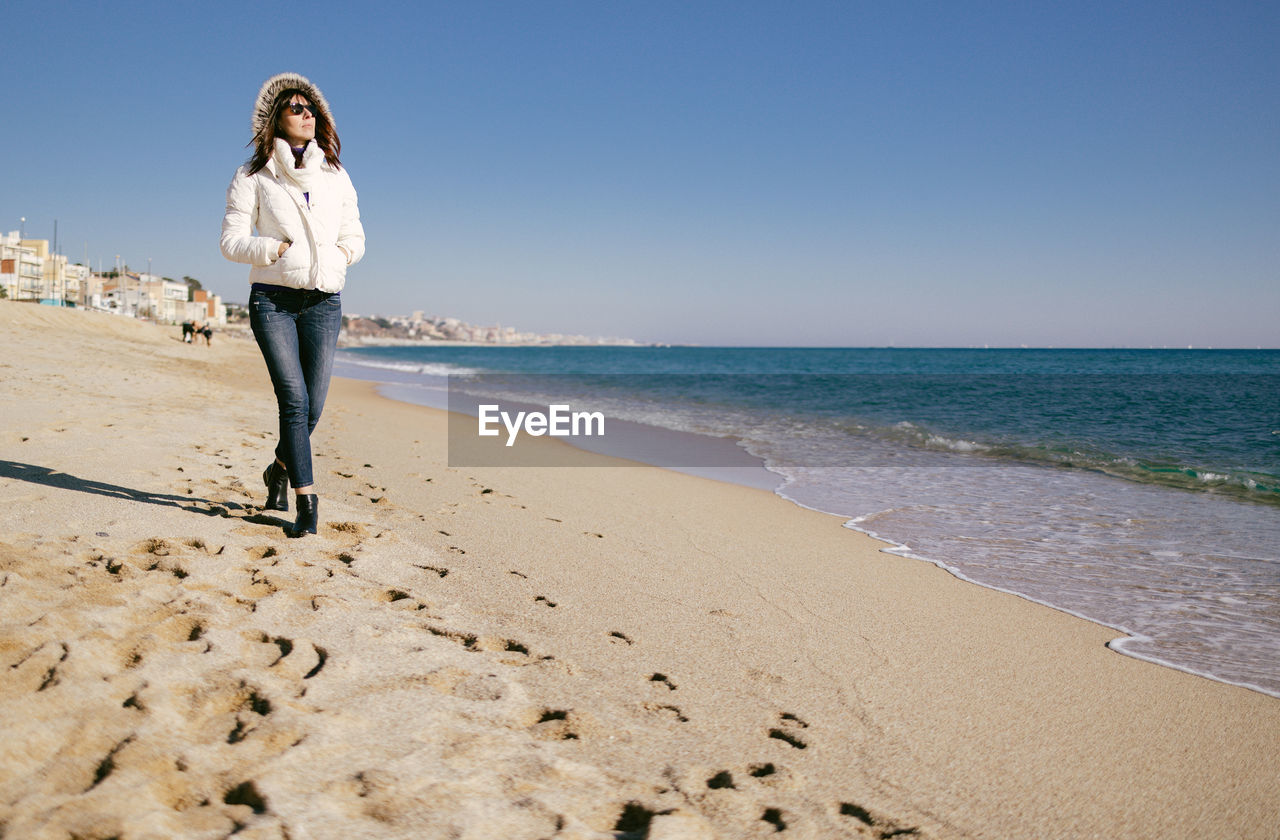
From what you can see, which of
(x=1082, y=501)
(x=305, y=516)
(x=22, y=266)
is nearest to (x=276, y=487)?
(x=305, y=516)

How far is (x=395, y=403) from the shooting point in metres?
14.3

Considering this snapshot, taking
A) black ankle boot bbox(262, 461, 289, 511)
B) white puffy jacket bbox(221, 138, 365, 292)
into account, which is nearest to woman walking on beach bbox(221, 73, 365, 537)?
white puffy jacket bbox(221, 138, 365, 292)

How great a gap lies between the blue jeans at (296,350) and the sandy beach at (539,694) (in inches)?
17.1

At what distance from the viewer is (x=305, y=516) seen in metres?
3.29

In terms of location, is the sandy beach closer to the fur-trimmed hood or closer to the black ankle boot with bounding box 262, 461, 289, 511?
the black ankle boot with bounding box 262, 461, 289, 511

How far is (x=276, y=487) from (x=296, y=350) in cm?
87

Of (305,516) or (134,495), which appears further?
(134,495)

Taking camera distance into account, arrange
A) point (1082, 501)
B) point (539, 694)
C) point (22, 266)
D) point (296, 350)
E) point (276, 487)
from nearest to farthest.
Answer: point (539, 694)
point (296, 350)
point (276, 487)
point (1082, 501)
point (22, 266)

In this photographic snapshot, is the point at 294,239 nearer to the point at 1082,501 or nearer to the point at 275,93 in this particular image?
the point at 275,93

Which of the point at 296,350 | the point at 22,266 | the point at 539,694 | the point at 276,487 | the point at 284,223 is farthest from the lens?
the point at 22,266

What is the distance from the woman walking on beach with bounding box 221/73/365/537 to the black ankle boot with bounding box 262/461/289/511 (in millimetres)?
409

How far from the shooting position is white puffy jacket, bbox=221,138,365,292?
3.01 m

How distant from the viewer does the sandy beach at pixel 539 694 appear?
151 cm

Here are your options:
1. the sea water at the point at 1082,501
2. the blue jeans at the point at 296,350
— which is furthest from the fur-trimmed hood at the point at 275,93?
the sea water at the point at 1082,501
